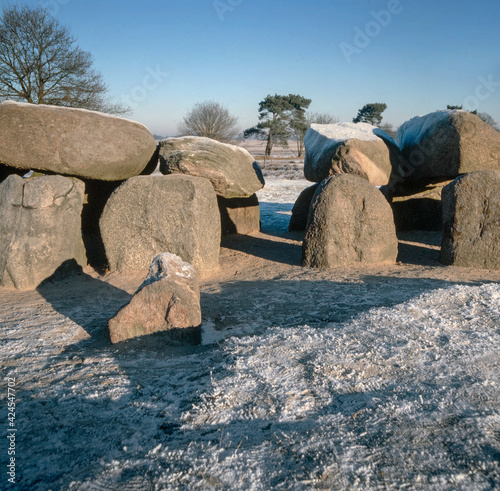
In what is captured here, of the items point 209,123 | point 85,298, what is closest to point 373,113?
point 209,123

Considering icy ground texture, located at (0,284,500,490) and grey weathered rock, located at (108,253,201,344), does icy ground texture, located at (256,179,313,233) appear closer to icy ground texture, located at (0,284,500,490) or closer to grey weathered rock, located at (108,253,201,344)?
grey weathered rock, located at (108,253,201,344)

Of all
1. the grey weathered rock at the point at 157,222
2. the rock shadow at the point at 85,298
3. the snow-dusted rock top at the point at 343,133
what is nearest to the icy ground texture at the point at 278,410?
the rock shadow at the point at 85,298

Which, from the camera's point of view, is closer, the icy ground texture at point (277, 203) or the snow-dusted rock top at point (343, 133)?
the snow-dusted rock top at point (343, 133)

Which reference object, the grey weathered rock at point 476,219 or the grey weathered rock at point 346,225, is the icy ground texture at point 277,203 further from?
the grey weathered rock at point 476,219

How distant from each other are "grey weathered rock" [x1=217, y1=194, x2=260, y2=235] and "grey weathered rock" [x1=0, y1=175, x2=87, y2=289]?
2727mm

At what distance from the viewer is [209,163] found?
5.28 m

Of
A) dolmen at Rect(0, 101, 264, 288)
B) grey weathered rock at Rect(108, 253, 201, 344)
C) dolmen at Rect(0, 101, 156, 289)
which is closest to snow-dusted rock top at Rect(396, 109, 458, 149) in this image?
dolmen at Rect(0, 101, 264, 288)

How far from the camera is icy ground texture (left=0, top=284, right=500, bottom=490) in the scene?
60.0 inches

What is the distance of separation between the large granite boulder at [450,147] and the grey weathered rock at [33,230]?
14.4 ft

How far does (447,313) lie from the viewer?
301 centimetres

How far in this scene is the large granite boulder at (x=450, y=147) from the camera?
532cm

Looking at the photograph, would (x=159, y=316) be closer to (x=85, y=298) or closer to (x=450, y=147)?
(x=85, y=298)

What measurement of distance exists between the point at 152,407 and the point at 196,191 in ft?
10.3

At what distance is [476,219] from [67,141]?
4816 mm
